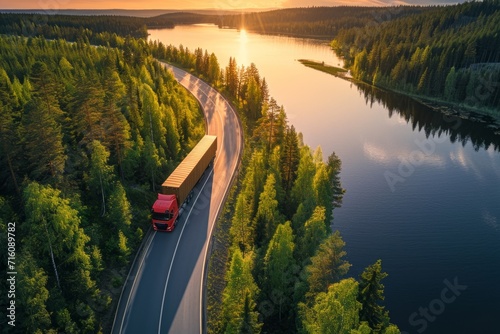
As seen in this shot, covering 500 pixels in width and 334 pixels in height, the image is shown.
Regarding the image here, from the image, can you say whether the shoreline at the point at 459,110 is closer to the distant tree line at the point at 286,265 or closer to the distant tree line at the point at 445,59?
the distant tree line at the point at 445,59

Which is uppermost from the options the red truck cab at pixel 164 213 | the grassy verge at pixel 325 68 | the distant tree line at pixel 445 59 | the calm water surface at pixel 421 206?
the distant tree line at pixel 445 59

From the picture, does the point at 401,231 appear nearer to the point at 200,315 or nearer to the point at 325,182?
the point at 325,182

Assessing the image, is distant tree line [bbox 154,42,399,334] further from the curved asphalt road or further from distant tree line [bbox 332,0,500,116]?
distant tree line [bbox 332,0,500,116]

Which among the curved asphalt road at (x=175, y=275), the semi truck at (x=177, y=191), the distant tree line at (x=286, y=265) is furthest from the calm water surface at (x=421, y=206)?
the semi truck at (x=177, y=191)

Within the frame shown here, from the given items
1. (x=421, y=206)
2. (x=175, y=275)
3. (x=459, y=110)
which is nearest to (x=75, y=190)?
(x=175, y=275)

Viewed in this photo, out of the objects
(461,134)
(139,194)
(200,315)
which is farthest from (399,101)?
(200,315)

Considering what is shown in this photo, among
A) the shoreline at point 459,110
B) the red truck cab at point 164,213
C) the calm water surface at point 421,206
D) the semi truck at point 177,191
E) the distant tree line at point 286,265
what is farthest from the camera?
the shoreline at point 459,110

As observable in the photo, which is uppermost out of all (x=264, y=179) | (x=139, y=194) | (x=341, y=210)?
(x=264, y=179)

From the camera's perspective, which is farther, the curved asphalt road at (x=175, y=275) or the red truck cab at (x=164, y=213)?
the red truck cab at (x=164, y=213)
